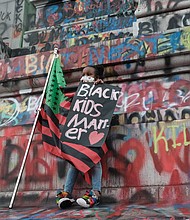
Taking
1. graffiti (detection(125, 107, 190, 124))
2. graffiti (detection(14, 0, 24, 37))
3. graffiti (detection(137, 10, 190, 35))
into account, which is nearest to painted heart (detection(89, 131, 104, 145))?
graffiti (detection(125, 107, 190, 124))

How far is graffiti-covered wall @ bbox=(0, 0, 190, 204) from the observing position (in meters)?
5.50

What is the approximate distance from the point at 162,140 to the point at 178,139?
235mm

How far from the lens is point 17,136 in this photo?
6.58 metres

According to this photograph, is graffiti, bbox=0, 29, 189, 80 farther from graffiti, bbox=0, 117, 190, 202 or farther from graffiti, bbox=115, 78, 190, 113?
graffiti, bbox=0, 117, 190, 202

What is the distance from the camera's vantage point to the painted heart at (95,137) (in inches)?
214

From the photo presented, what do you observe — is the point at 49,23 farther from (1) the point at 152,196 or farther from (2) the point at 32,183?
(1) the point at 152,196

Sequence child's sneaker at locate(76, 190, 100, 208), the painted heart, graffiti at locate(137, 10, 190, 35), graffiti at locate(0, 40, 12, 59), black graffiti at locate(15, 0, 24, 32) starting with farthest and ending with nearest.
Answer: black graffiti at locate(15, 0, 24, 32), graffiti at locate(0, 40, 12, 59), graffiti at locate(137, 10, 190, 35), the painted heart, child's sneaker at locate(76, 190, 100, 208)

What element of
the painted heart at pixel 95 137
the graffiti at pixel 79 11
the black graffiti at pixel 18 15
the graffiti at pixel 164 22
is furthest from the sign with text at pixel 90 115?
the black graffiti at pixel 18 15

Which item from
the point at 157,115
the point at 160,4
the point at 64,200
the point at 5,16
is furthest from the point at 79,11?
the point at 64,200

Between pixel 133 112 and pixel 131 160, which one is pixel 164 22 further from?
pixel 131 160

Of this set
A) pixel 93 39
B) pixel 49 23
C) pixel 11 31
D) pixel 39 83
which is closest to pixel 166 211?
pixel 39 83

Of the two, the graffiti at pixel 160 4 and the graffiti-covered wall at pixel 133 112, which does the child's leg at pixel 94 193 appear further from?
the graffiti at pixel 160 4

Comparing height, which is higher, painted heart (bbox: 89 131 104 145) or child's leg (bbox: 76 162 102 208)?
painted heart (bbox: 89 131 104 145)

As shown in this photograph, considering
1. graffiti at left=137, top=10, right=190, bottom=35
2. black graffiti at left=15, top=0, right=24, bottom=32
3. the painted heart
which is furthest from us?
black graffiti at left=15, top=0, right=24, bottom=32
